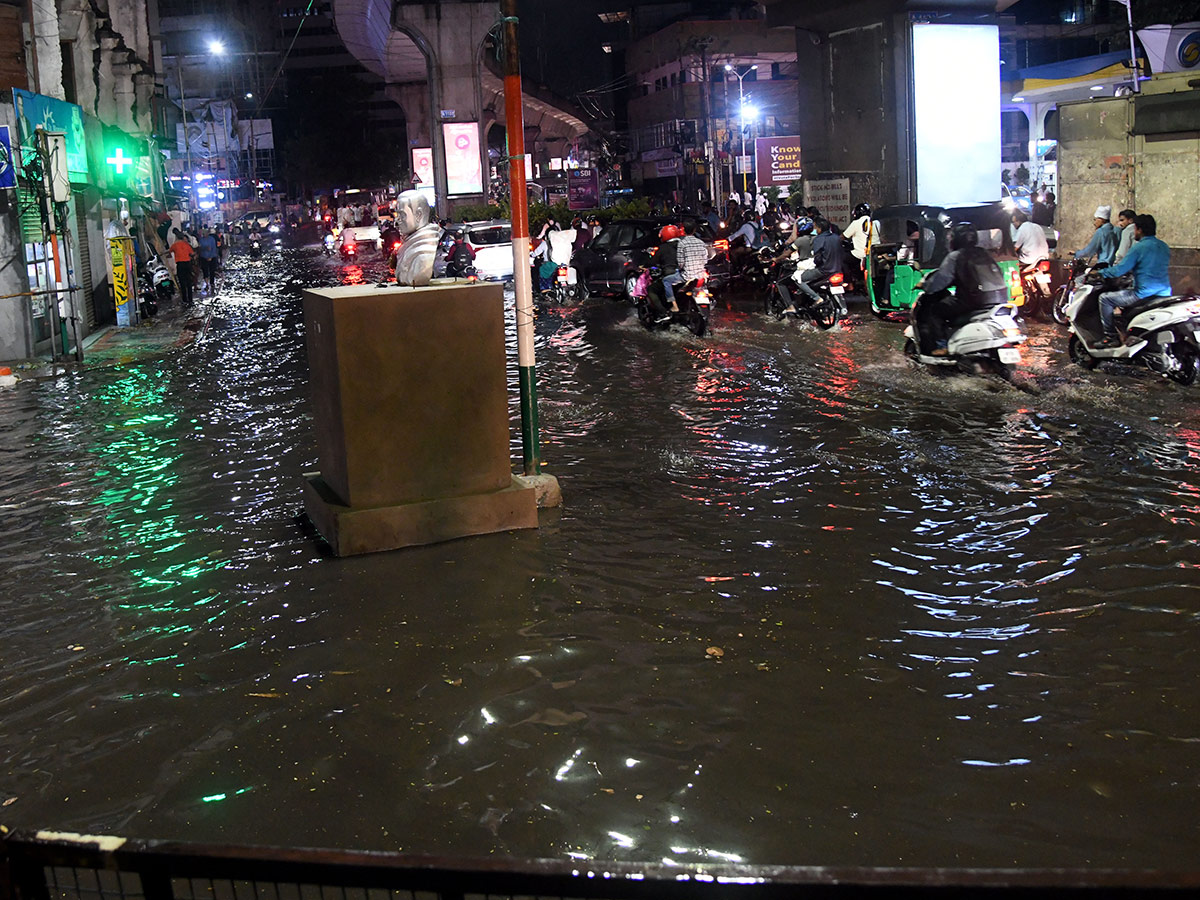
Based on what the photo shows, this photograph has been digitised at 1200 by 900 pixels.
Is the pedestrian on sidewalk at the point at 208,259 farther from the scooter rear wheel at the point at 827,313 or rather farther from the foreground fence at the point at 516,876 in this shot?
the foreground fence at the point at 516,876

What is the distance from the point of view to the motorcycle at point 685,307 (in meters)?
17.0

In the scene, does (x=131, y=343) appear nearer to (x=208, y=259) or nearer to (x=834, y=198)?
(x=208, y=259)

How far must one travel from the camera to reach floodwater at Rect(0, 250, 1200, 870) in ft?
12.5

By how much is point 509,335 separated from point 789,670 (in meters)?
13.3

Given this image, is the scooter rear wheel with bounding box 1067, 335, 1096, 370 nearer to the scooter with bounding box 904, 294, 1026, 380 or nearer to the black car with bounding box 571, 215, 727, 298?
the scooter with bounding box 904, 294, 1026, 380

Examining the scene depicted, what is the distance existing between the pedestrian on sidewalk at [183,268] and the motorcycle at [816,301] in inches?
612

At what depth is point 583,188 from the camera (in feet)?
260

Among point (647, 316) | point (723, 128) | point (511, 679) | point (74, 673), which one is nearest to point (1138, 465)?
A: point (511, 679)

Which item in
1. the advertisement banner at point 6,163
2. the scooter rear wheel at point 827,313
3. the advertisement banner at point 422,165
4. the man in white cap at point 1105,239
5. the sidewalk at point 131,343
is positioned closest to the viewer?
the man in white cap at point 1105,239

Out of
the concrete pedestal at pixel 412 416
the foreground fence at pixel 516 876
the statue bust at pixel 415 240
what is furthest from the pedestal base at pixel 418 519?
the foreground fence at pixel 516 876

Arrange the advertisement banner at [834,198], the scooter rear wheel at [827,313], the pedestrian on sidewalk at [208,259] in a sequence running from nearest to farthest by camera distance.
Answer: the scooter rear wheel at [827,313] < the advertisement banner at [834,198] < the pedestrian on sidewalk at [208,259]

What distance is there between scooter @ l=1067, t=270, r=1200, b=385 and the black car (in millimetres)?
10697

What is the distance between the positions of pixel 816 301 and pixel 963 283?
18.7 feet

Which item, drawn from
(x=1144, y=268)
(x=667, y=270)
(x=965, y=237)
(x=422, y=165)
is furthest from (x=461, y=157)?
(x=1144, y=268)
